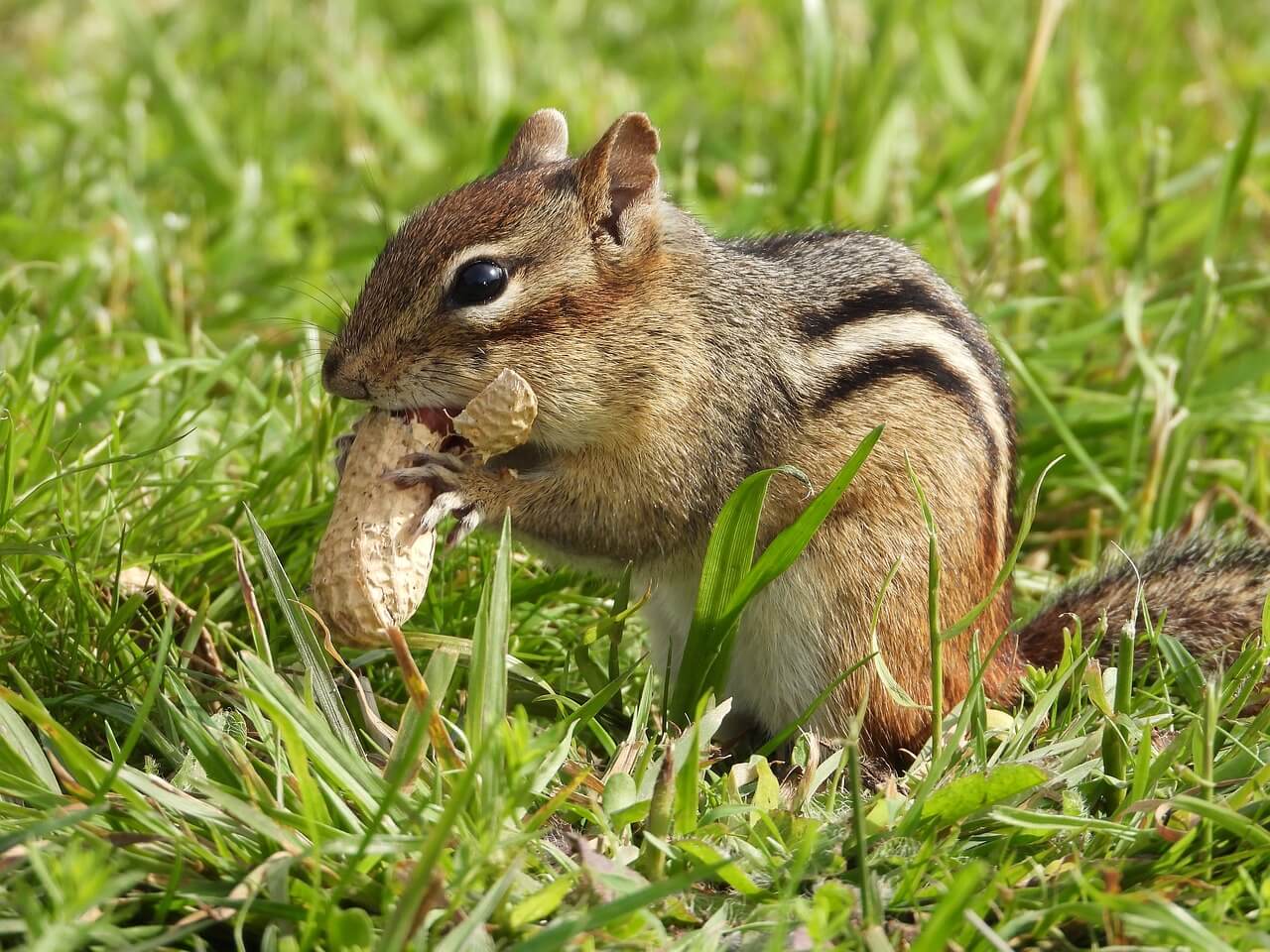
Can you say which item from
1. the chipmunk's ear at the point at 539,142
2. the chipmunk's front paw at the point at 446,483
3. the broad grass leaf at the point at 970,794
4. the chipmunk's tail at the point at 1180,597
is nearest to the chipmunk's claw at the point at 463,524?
the chipmunk's front paw at the point at 446,483

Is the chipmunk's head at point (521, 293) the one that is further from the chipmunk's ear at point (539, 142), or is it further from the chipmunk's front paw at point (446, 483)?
the chipmunk's ear at point (539, 142)

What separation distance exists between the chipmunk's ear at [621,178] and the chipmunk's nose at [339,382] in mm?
565

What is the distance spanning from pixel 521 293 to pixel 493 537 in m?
0.51

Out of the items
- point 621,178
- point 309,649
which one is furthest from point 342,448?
point 621,178

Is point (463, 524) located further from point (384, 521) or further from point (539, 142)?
point (539, 142)

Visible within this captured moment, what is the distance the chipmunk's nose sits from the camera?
2.94 meters

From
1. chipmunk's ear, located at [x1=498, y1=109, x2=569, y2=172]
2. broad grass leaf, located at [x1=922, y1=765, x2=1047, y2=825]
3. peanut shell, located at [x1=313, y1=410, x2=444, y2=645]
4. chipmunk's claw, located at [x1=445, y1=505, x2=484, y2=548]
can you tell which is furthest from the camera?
chipmunk's ear, located at [x1=498, y1=109, x2=569, y2=172]

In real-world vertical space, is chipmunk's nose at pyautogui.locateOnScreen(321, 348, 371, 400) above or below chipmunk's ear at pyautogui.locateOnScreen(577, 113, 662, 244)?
below

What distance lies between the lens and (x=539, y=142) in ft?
11.5

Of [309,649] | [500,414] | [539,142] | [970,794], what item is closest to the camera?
[970,794]

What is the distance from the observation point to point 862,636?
2959mm

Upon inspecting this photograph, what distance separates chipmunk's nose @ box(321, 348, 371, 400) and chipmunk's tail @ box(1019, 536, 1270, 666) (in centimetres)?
139

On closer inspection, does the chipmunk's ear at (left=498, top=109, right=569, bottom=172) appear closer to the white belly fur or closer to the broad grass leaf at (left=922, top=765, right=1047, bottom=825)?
the white belly fur

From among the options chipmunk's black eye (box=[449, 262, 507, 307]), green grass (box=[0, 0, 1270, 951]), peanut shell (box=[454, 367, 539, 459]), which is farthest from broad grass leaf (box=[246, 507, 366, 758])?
chipmunk's black eye (box=[449, 262, 507, 307])
